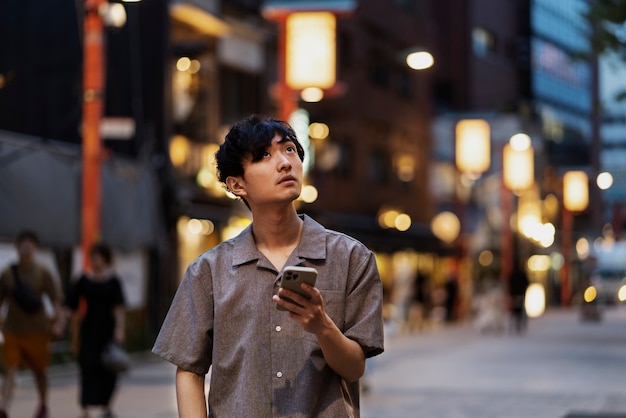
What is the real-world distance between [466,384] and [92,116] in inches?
264

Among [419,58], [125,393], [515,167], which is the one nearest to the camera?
[125,393]

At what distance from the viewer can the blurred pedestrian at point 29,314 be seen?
14.1m

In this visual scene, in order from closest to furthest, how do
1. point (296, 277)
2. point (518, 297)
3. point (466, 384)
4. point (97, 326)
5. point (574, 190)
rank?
1. point (296, 277)
2. point (97, 326)
3. point (466, 384)
4. point (518, 297)
5. point (574, 190)

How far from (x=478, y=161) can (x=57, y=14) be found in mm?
23564

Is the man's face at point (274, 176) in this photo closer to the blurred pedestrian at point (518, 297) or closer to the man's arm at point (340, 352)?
the man's arm at point (340, 352)

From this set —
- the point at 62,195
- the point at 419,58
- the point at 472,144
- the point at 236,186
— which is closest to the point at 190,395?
the point at 236,186

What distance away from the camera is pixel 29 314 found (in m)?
14.2

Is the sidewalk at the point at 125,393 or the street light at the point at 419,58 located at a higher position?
the street light at the point at 419,58

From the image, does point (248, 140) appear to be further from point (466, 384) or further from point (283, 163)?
point (466, 384)

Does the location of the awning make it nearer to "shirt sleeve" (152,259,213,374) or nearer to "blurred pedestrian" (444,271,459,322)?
"shirt sleeve" (152,259,213,374)

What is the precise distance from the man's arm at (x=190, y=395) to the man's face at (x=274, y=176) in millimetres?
616

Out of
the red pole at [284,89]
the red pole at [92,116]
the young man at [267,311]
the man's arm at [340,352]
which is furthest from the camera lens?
the red pole at [92,116]

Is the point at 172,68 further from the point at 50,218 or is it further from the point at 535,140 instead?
the point at 535,140

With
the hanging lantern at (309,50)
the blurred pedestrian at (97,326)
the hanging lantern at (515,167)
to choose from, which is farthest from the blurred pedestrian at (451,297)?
the blurred pedestrian at (97,326)
